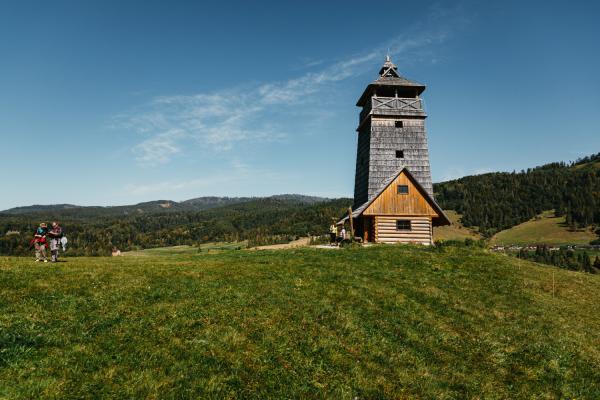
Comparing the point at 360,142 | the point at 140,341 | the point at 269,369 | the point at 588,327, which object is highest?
the point at 360,142

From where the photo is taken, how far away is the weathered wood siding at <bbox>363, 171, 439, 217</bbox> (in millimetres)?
35906

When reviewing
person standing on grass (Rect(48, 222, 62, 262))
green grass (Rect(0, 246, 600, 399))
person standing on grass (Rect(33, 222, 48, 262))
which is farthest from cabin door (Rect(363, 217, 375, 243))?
person standing on grass (Rect(33, 222, 48, 262))

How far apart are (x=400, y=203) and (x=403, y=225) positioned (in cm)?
219

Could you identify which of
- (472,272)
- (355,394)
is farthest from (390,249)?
(355,394)

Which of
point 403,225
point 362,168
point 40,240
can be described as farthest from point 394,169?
point 40,240

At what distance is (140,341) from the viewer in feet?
33.8

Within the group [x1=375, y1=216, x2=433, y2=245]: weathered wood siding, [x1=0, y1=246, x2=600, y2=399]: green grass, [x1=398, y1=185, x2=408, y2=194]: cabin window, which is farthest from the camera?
[x1=398, y1=185, x2=408, y2=194]: cabin window

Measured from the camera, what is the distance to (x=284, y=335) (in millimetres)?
11594

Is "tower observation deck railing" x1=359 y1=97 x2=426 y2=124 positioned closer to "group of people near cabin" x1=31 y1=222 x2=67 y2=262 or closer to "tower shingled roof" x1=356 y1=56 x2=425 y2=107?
"tower shingled roof" x1=356 y1=56 x2=425 y2=107

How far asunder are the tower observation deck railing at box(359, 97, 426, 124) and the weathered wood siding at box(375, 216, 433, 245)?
11373 mm

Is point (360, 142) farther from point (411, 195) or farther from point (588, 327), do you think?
point (588, 327)

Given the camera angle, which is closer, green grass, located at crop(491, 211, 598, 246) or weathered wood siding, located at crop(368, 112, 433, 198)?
weathered wood siding, located at crop(368, 112, 433, 198)

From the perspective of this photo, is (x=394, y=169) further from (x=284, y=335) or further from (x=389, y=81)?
(x=284, y=335)

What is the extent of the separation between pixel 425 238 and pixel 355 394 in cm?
2917
